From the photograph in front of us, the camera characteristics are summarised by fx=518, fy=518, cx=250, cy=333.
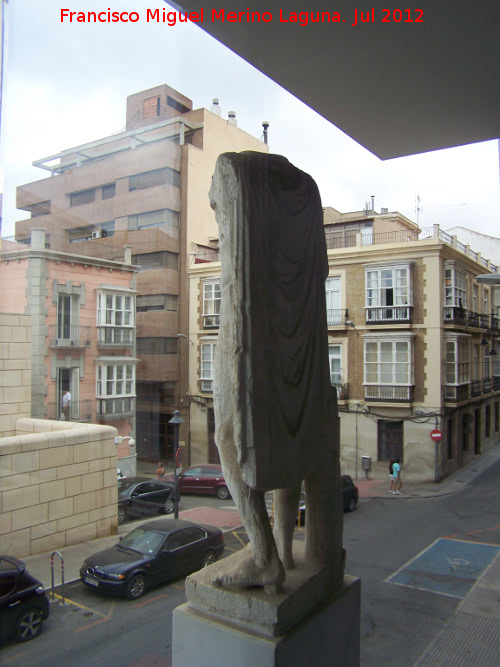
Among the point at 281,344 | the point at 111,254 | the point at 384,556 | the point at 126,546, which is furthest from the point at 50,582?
the point at 384,556

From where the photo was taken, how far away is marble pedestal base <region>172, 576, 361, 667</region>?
143cm

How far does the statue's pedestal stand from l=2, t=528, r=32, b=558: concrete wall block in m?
0.69

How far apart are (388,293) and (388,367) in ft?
1.62

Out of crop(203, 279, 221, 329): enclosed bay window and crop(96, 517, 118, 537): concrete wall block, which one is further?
crop(203, 279, 221, 329): enclosed bay window

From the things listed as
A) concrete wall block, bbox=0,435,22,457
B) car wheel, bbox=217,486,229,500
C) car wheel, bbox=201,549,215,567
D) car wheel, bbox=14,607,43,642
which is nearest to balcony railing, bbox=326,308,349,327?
car wheel, bbox=217,486,229,500

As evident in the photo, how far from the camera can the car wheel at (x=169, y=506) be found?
98.3 inches

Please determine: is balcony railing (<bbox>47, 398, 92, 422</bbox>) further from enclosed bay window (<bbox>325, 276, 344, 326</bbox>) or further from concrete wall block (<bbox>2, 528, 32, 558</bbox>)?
enclosed bay window (<bbox>325, 276, 344, 326</bbox>)

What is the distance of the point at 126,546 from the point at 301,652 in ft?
3.17

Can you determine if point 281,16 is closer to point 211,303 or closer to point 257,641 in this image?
point 211,303

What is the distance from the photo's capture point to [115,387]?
7.94ft

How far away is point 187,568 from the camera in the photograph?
87.8 inches

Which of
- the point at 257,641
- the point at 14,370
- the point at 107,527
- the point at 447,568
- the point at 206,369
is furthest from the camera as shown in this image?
the point at 447,568

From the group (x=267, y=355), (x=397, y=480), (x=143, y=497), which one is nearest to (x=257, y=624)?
(x=267, y=355)

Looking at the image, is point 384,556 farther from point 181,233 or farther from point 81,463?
point 181,233
